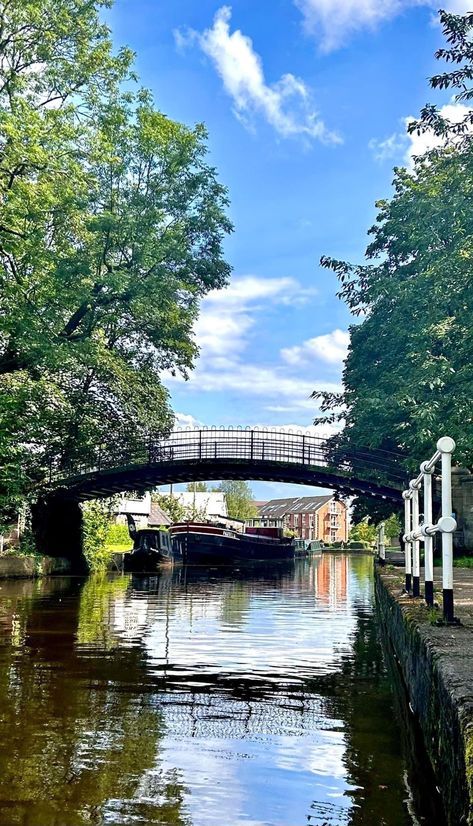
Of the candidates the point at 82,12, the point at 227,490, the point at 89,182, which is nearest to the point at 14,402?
the point at 89,182

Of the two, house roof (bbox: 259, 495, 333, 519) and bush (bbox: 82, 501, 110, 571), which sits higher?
house roof (bbox: 259, 495, 333, 519)

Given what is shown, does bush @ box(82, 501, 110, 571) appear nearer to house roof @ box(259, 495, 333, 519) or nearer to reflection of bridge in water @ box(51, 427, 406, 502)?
reflection of bridge in water @ box(51, 427, 406, 502)

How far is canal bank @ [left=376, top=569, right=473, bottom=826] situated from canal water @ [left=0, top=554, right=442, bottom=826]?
14.8 inches

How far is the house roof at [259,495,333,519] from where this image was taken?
120 m

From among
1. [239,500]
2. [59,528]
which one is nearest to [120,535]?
[59,528]

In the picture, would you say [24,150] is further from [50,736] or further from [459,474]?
[50,736]

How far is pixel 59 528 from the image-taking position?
3045cm

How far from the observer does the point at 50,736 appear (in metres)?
4.98

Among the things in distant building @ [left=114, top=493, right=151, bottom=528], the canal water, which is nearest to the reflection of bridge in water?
the canal water

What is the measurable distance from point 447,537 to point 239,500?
3889 inches

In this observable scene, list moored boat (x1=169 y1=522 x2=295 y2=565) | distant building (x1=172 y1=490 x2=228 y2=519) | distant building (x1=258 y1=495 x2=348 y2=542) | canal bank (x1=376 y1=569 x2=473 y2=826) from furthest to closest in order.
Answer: distant building (x1=258 y1=495 x2=348 y2=542)
distant building (x1=172 y1=490 x2=228 y2=519)
moored boat (x1=169 y1=522 x2=295 y2=565)
canal bank (x1=376 y1=569 x2=473 y2=826)

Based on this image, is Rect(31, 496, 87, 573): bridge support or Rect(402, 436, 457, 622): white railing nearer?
Rect(402, 436, 457, 622): white railing

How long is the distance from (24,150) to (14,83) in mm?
3406

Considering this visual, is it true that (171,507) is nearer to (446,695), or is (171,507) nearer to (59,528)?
(59,528)
